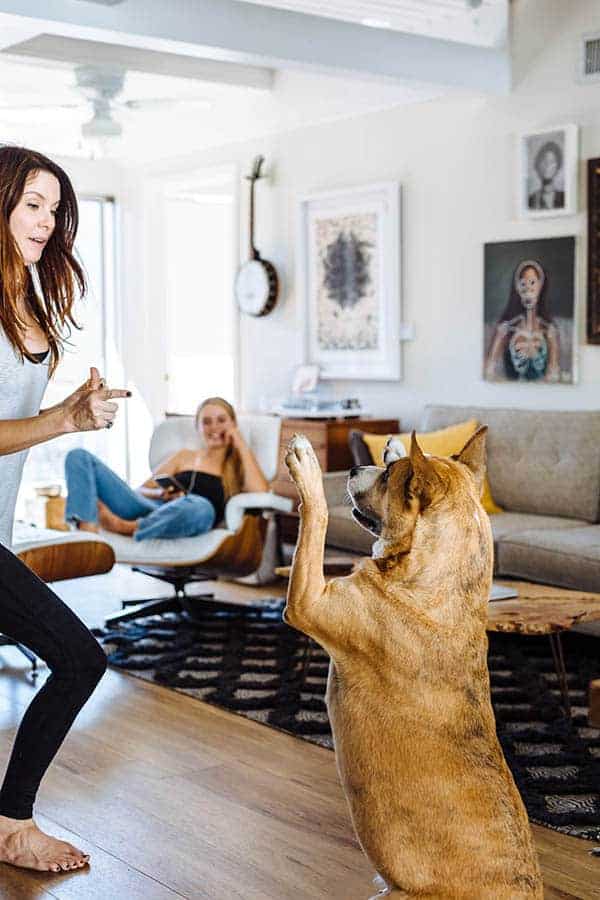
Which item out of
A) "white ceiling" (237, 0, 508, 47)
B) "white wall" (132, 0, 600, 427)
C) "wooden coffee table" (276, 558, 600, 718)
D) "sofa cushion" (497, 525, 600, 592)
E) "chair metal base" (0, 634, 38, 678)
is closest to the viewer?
"wooden coffee table" (276, 558, 600, 718)

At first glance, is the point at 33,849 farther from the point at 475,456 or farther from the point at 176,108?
the point at 176,108

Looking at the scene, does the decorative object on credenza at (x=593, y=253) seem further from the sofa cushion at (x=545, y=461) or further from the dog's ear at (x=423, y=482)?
the dog's ear at (x=423, y=482)

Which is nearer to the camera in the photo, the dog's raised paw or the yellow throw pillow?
the dog's raised paw

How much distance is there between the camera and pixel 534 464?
5.71 metres

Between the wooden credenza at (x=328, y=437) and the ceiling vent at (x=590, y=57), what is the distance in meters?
2.05

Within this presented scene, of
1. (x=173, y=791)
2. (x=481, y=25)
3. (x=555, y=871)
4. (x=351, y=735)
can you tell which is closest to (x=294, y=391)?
(x=481, y=25)

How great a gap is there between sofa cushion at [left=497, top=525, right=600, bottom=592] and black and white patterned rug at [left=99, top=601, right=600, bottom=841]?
0.98ft

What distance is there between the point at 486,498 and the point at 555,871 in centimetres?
302

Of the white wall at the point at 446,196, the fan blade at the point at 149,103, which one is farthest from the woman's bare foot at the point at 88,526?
the fan blade at the point at 149,103

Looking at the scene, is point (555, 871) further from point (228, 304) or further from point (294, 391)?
point (228, 304)

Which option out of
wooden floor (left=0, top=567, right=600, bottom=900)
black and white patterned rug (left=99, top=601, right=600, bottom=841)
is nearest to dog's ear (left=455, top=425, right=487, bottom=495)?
wooden floor (left=0, top=567, right=600, bottom=900)

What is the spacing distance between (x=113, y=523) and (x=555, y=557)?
2014 mm

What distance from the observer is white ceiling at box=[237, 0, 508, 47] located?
5.20m

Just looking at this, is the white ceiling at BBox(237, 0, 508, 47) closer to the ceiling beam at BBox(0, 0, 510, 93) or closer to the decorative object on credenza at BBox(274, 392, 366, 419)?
the ceiling beam at BBox(0, 0, 510, 93)
